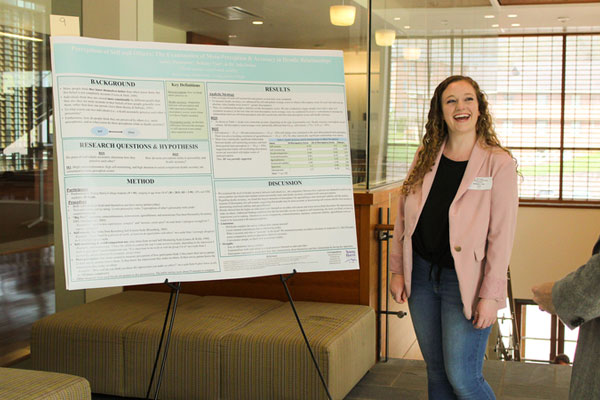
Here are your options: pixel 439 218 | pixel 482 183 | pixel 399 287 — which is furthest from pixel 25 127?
pixel 482 183

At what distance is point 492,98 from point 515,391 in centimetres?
703

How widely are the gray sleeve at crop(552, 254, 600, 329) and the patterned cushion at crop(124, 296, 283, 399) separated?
2102 millimetres

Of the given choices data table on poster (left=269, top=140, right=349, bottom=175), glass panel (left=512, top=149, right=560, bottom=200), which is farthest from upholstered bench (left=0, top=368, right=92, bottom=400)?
glass panel (left=512, top=149, right=560, bottom=200)

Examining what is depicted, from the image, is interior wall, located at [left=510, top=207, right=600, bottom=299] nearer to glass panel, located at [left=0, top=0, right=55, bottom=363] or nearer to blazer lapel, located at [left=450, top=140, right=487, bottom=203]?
glass panel, located at [left=0, top=0, right=55, bottom=363]

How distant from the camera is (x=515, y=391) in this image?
3.68 metres

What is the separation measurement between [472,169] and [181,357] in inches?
70.0

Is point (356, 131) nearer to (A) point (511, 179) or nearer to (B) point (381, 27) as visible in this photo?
(B) point (381, 27)

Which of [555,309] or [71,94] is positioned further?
[71,94]

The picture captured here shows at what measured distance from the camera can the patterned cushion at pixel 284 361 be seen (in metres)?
3.20

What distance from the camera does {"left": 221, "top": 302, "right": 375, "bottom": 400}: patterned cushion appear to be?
320 cm

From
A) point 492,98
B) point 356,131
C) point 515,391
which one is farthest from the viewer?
point 492,98

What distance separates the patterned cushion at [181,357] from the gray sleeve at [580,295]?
2102 mm

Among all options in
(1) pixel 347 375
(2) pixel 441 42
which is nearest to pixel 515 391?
(1) pixel 347 375

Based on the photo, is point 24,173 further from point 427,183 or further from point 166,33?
point 427,183
